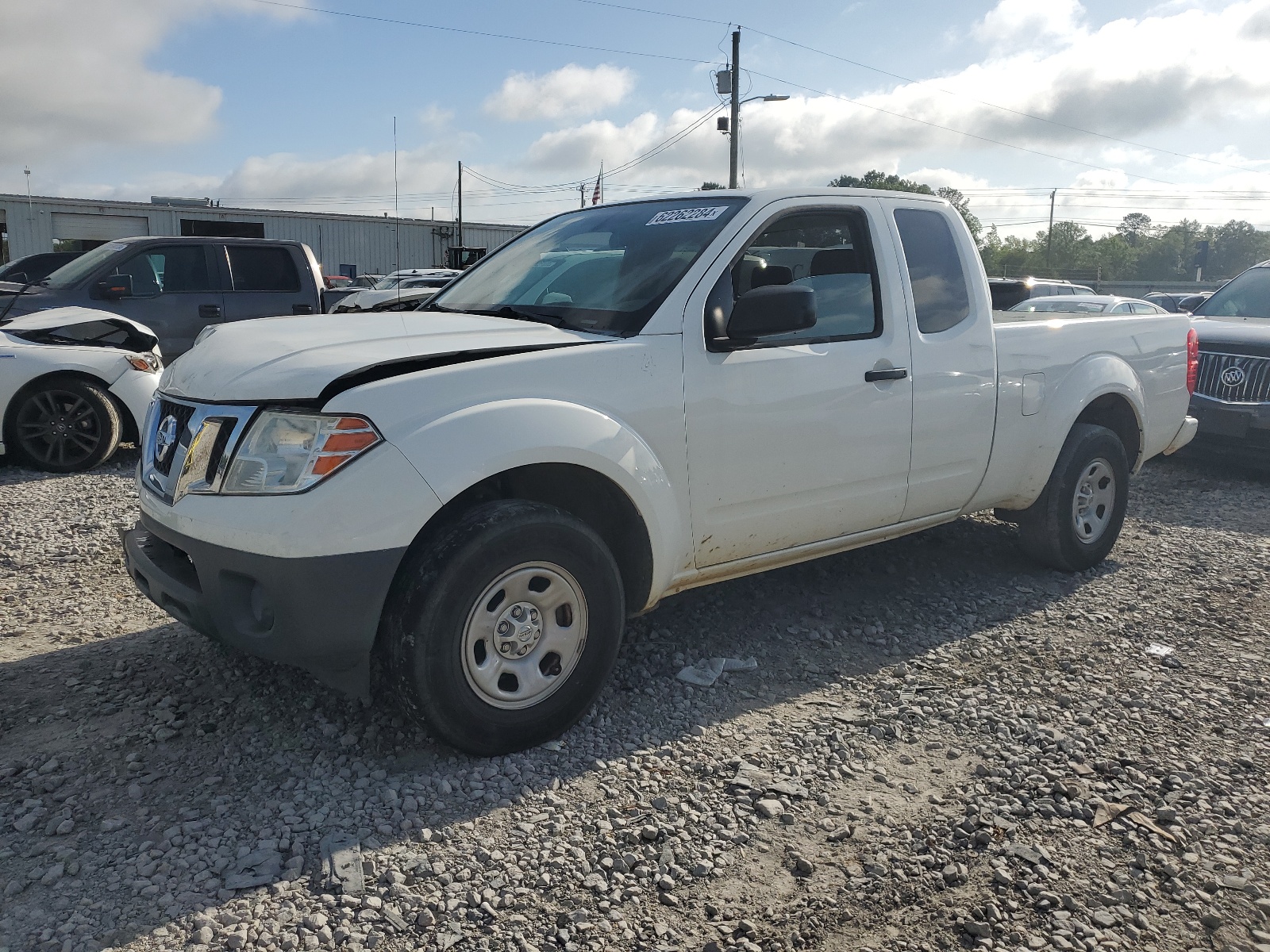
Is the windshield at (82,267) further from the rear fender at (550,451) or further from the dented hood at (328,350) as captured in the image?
the rear fender at (550,451)

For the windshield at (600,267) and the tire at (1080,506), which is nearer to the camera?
the windshield at (600,267)

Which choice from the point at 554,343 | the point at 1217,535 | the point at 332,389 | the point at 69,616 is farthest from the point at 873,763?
the point at 1217,535

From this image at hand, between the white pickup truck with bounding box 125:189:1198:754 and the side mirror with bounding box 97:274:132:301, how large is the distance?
6679mm

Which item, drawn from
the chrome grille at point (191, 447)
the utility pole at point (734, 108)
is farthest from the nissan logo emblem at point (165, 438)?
the utility pole at point (734, 108)

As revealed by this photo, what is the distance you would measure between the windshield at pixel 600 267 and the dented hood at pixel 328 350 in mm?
182

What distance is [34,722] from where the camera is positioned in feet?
11.5

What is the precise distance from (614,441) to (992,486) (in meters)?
2.40

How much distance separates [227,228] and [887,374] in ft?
141

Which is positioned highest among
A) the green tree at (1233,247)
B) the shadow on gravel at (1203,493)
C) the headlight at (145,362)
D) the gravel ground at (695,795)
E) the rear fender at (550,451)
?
the green tree at (1233,247)

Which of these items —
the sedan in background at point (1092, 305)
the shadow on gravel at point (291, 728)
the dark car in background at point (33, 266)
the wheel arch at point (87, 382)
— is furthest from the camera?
the dark car in background at point (33, 266)

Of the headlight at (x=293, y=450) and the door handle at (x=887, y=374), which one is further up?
the door handle at (x=887, y=374)

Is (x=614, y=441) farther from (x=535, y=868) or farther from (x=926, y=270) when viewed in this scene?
(x=926, y=270)

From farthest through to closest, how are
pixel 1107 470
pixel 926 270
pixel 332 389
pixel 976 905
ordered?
pixel 1107 470
pixel 926 270
pixel 332 389
pixel 976 905

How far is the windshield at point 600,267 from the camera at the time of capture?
375 centimetres
